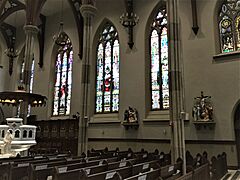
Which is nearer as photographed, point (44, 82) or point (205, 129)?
point (205, 129)

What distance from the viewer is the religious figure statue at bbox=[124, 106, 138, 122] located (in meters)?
14.6

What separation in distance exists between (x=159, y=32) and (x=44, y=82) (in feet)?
32.8

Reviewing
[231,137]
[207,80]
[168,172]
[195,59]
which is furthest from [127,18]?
[168,172]

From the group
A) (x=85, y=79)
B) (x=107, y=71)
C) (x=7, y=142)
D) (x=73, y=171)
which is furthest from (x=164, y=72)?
(x=73, y=171)

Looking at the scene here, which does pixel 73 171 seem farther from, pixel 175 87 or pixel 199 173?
pixel 175 87

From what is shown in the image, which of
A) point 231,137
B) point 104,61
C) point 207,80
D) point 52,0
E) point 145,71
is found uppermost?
point 52,0

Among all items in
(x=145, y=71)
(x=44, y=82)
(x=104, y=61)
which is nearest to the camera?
(x=145, y=71)

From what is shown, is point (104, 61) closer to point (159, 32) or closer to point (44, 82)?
point (159, 32)

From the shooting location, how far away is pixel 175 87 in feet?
32.0

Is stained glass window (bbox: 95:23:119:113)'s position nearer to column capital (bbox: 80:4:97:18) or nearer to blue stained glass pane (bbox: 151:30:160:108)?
blue stained glass pane (bbox: 151:30:160:108)

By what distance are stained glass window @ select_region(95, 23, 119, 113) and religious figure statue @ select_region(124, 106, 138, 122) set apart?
1.28m

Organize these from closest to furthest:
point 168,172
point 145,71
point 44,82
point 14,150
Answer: point 168,172 < point 14,150 < point 145,71 < point 44,82

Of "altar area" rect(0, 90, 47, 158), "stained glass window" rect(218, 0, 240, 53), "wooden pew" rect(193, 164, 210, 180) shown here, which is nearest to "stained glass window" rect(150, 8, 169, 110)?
"stained glass window" rect(218, 0, 240, 53)

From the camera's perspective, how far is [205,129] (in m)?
12.5
